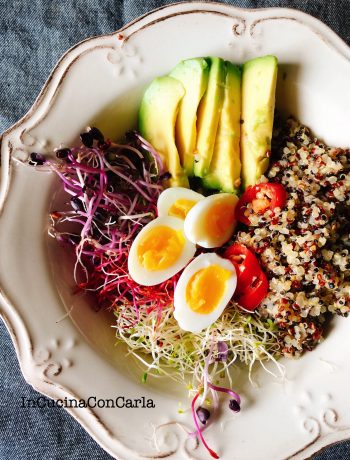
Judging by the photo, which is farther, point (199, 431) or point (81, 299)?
point (81, 299)

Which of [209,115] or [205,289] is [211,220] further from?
[209,115]

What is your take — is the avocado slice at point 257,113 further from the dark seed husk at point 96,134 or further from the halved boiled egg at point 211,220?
the dark seed husk at point 96,134

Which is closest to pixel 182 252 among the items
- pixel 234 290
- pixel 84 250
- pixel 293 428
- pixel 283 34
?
pixel 234 290

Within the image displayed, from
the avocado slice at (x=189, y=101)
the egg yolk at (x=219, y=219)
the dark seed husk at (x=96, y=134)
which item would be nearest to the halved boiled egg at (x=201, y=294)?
the egg yolk at (x=219, y=219)

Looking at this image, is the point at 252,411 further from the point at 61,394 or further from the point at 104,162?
the point at 104,162

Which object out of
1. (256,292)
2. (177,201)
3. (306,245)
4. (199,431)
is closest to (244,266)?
(256,292)

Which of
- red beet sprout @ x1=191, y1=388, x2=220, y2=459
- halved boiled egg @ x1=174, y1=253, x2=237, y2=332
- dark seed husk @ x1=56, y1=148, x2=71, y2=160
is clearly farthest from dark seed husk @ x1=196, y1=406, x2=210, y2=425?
dark seed husk @ x1=56, y1=148, x2=71, y2=160

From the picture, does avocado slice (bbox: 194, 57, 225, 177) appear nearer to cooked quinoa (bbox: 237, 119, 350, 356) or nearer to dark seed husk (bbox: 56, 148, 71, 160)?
cooked quinoa (bbox: 237, 119, 350, 356)
